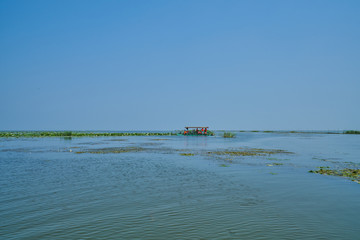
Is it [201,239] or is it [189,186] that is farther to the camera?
[189,186]

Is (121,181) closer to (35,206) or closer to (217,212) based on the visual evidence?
(35,206)

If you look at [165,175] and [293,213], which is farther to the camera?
[165,175]

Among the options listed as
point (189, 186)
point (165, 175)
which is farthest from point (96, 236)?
point (165, 175)

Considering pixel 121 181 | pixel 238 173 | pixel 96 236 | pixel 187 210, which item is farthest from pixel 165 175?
→ pixel 96 236

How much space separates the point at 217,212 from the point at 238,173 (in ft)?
29.2

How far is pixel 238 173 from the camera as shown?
17828 mm

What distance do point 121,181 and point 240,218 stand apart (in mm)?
8333

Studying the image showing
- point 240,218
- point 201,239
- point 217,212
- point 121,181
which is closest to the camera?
point 201,239

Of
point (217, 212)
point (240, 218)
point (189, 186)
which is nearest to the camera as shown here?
point (240, 218)

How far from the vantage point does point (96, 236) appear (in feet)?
23.9

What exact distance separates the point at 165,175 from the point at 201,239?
9863 mm

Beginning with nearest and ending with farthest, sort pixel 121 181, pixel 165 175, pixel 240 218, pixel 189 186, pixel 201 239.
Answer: pixel 201 239 → pixel 240 218 → pixel 189 186 → pixel 121 181 → pixel 165 175

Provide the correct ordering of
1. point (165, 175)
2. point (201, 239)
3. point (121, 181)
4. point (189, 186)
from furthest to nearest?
point (165, 175), point (121, 181), point (189, 186), point (201, 239)

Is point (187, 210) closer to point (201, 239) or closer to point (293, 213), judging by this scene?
point (201, 239)
